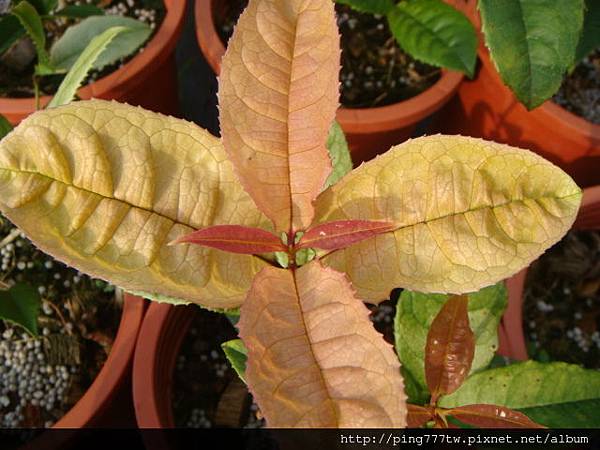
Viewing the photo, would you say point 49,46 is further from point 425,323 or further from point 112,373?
point 425,323

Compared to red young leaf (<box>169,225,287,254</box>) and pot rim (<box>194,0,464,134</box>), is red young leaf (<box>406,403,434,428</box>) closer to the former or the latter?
red young leaf (<box>169,225,287,254</box>)

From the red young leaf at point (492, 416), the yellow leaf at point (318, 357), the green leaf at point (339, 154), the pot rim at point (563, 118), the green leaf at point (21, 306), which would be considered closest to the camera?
the yellow leaf at point (318, 357)

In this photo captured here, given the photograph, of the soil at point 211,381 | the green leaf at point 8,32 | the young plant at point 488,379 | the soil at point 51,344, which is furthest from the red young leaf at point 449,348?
the green leaf at point 8,32

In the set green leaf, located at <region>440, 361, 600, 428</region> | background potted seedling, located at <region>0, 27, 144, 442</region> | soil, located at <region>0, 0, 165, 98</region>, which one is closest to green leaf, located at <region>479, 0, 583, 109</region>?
green leaf, located at <region>440, 361, 600, 428</region>

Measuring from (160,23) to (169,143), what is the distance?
948 millimetres

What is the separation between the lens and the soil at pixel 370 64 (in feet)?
4.69

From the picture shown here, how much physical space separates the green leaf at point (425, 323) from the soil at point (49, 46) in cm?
82

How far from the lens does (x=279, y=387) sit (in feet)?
1.71

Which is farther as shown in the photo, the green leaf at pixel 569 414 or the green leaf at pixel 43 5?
the green leaf at pixel 43 5

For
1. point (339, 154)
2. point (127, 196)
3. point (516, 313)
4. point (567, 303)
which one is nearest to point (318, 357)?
point (127, 196)

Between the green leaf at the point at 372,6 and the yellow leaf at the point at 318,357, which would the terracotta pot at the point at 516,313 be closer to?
the green leaf at the point at 372,6

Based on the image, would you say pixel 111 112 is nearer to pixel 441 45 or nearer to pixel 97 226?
pixel 97 226

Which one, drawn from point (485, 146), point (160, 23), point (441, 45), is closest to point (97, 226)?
point (485, 146)

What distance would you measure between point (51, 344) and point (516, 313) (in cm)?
79
